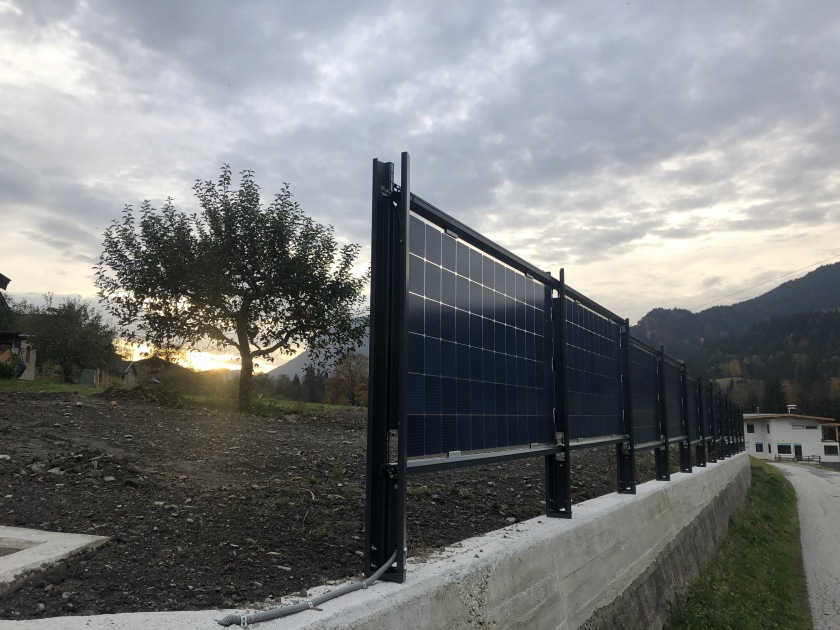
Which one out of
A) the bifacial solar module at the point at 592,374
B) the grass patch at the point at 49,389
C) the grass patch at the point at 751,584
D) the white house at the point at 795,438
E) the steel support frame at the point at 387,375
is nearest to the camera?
the steel support frame at the point at 387,375

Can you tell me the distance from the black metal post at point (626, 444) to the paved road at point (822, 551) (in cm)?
365

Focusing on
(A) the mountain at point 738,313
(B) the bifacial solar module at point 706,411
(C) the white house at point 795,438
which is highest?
(A) the mountain at point 738,313

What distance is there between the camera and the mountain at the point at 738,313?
140750mm

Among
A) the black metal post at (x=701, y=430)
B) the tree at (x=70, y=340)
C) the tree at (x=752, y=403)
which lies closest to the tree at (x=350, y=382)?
the tree at (x=70, y=340)

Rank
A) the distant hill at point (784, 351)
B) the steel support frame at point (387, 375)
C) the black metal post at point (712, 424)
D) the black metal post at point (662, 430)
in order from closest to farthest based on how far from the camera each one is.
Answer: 1. the steel support frame at point (387, 375)
2. the black metal post at point (662, 430)
3. the black metal post at point (712, 424)
4. the distant hill at point (784, 351)

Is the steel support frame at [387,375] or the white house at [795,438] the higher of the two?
the steel support frame at [387,375]

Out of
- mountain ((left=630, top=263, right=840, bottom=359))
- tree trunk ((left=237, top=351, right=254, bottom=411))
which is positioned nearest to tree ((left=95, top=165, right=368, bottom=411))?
tree trunk ((left=237, top=351, right=254, bottom=411))

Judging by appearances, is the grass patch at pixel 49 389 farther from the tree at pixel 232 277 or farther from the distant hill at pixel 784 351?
the distant hill at pixel 784 351

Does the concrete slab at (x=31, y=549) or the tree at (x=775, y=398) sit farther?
the tree at (x=775, y=398)

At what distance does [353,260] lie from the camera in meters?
15.3

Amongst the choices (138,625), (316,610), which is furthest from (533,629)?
(138,625)

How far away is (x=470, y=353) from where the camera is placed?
13.5ft

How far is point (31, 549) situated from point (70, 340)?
32377 millimetres

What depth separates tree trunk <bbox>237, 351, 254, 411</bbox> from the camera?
522 inches
